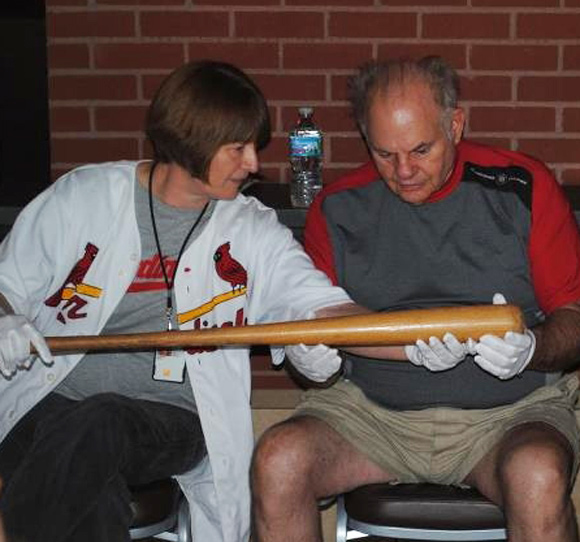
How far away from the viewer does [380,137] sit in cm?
266

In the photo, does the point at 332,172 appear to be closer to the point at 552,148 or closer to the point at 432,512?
the point at 552,148

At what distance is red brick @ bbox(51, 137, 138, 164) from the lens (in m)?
3.50

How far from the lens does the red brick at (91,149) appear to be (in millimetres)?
3502

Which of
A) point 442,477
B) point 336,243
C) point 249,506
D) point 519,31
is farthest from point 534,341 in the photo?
point 519,31

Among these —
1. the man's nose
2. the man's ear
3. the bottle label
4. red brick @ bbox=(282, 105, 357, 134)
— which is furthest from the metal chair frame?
red brick @ bbox=(282, 105, 357, 134)

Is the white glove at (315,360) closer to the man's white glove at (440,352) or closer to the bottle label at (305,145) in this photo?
the man's white glove at (440,352)

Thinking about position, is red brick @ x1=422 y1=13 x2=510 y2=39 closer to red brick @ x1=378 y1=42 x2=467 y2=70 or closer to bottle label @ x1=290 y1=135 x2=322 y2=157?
red brick @ x1=378 y1=42 x2=467 y2=70

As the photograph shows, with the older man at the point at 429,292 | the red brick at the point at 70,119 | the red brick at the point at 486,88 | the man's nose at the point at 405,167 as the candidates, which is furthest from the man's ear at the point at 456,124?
the red brick at the point at 70,119

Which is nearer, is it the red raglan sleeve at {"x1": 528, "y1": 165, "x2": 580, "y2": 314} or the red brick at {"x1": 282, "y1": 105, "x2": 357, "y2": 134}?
the red raglan sleeve at {"x1": 528, "y1": 165, "x2": 580, "y2": 314}

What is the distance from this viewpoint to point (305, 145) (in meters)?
3.41

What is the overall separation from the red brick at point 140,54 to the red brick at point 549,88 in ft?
3.06

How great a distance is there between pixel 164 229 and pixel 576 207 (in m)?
0.97

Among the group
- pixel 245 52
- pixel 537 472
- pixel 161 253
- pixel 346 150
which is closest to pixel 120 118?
pixel 245 52

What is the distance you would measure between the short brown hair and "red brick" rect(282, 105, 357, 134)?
0.76 meters
